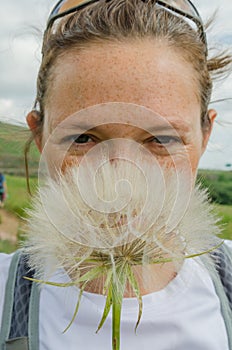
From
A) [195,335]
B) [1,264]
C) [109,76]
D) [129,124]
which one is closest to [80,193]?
[129,124]

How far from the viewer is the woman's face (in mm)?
1053

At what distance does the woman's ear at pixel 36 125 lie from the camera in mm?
1632

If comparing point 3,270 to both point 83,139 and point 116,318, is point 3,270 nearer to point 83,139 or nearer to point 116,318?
point 83,139

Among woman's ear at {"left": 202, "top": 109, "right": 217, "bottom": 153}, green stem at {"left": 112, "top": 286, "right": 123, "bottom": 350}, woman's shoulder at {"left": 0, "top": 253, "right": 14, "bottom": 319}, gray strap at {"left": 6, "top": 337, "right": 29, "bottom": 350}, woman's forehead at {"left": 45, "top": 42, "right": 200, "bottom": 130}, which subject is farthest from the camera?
woman's ear at {"left": 202, "top": 109, "right": 217, "bottom": 153}

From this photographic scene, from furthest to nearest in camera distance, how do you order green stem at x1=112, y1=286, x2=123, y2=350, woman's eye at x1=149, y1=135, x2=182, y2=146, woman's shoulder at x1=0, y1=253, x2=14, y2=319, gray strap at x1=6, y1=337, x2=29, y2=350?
1. woman's shoulder at x1=0, y1=253, x2=14, y2=319
2. gray strap at x1=6, y1=337, x2=29, y2=350
3. woman's eye at x1=149, y1=135, x2=182, y2=146
4. green stem at x1=112, y1=286, x2=123, y2=350

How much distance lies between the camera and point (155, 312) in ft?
4.27

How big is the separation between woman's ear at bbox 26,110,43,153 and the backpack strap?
39 centimetres

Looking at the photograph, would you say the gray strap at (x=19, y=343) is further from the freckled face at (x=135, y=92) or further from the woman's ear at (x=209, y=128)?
the woman's ear at (x=209, y=128)

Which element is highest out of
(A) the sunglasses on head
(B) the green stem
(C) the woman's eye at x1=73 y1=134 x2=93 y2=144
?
(A) the sunglasses on head

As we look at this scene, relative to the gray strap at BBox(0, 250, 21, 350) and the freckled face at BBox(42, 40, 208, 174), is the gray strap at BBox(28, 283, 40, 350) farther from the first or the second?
the freckled face at BBox(42, 40, 208, 174)

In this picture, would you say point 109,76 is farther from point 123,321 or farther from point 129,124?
point 123,321

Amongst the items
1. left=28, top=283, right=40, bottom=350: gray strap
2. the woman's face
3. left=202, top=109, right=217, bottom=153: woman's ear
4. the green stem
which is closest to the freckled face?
the woman's face

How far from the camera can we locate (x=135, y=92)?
3.66 ft

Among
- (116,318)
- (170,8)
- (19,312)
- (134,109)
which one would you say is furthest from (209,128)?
(116,318)
